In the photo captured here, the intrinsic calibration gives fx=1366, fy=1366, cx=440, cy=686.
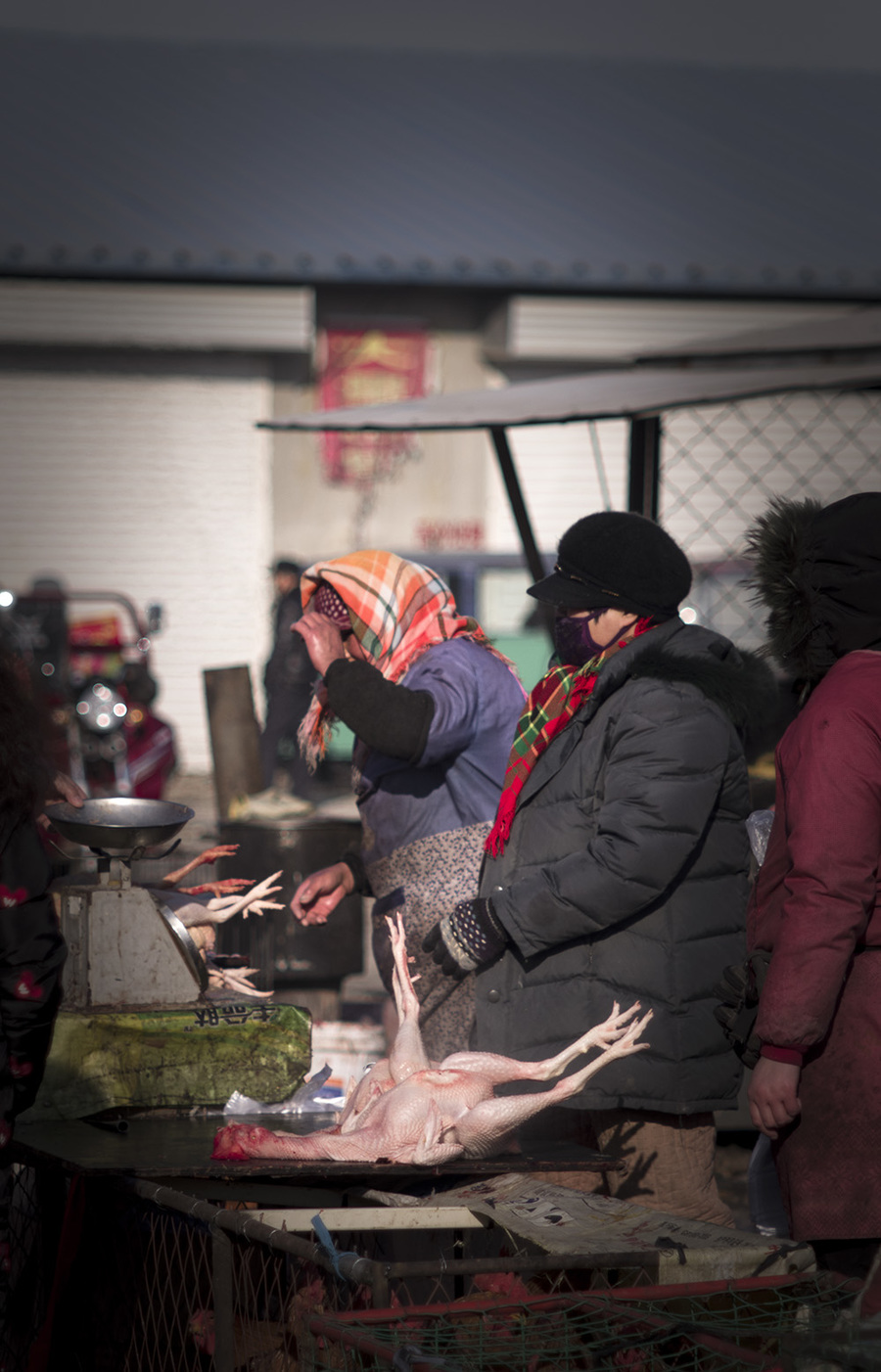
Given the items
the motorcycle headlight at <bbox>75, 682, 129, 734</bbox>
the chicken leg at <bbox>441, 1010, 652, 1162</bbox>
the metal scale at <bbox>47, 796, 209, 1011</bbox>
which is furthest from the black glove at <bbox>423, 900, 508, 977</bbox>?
the motorcycle headlight at <bbox>75, 682, 129, 734</bbox>

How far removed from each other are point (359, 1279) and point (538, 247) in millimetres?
15173

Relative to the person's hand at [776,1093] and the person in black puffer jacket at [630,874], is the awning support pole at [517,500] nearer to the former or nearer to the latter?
the person in black puffer jacket at [630,874]

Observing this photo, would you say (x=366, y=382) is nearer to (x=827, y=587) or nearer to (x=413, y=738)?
(x=413, y=738)

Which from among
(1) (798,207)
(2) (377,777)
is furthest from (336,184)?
(2) (377,777)

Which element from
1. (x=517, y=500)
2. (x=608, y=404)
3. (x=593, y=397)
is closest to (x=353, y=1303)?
(x=608, y=404)

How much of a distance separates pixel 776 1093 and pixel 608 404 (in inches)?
129

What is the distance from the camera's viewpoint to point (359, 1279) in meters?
1.83

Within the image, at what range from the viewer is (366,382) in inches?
612

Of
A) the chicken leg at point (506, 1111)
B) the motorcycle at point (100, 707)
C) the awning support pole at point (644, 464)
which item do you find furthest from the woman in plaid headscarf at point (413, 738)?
the motorcycle at point (100, 707)

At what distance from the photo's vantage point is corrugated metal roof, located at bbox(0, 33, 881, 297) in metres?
15.4

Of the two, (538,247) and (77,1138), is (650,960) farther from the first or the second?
(538,247)

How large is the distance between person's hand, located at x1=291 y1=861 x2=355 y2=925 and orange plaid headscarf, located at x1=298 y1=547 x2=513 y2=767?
1.76 feet

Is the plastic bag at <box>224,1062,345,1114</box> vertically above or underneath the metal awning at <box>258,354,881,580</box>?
underneath

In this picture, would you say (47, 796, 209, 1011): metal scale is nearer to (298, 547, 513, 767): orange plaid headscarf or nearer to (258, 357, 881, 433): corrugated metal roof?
(298, 547, 513, 767): orange plaid headscarf
